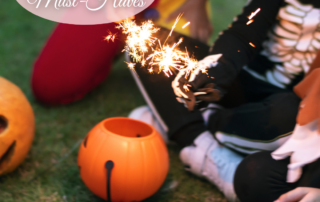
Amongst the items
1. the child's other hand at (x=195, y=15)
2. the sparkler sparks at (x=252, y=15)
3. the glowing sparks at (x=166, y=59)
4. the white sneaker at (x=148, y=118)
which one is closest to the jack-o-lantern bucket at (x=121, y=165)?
the glowing sparks at (x=166, y=59)

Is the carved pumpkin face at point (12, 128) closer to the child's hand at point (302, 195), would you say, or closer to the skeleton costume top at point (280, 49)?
the skeleton costume top at point (280, 49)

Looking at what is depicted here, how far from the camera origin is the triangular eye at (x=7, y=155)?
2.88 feet

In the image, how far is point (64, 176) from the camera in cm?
96

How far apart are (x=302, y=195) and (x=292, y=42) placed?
0.54 meters

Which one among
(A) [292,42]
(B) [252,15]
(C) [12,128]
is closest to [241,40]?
(B) [252,15]

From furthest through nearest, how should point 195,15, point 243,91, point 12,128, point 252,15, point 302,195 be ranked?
point 195,15 → point 243,91 → point 252,15 → point 12,128 → point 302,195

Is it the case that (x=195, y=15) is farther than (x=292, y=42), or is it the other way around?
(x=195, y=15)

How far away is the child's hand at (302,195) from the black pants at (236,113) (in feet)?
0.66

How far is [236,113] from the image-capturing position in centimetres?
104

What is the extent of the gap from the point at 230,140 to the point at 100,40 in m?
0.75

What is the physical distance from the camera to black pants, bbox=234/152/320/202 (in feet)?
2.62

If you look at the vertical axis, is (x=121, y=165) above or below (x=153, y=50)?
below

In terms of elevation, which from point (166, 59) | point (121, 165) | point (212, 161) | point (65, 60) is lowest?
point (212, 161)

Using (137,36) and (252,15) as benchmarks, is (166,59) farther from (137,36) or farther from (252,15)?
(252,15)
